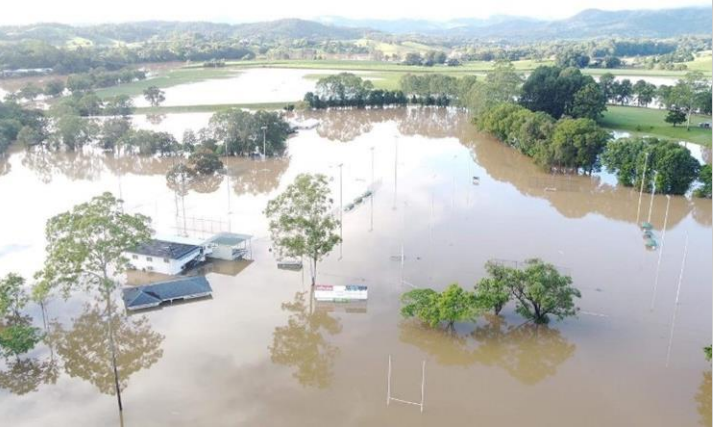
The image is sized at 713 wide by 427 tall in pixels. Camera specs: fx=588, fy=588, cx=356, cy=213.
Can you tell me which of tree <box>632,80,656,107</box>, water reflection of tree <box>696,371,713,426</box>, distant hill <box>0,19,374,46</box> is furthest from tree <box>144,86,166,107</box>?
distant hill <box>0,19,374,46</box>

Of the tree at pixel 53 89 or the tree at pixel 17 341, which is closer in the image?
the tree at pixel 17 341

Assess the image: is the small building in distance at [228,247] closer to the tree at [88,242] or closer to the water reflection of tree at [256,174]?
the tree at [88,242]

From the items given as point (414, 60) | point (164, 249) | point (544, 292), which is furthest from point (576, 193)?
point (414, 60)

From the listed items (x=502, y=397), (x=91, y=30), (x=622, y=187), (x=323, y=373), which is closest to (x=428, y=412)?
(x=502, y=397)

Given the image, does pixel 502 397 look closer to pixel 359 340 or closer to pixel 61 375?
pixel 359 340

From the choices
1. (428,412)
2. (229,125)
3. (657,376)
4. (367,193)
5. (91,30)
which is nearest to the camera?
(428,412)

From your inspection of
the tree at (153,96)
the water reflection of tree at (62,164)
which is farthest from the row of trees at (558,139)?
the tree at (153,96)

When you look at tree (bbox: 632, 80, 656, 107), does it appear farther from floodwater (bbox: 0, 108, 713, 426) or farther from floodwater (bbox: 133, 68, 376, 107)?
floodwater (bbox: 133, 68, 376, 107)

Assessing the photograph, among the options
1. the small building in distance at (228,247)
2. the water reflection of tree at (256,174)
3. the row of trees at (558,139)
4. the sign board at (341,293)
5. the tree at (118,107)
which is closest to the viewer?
the sign board at (341,293)
